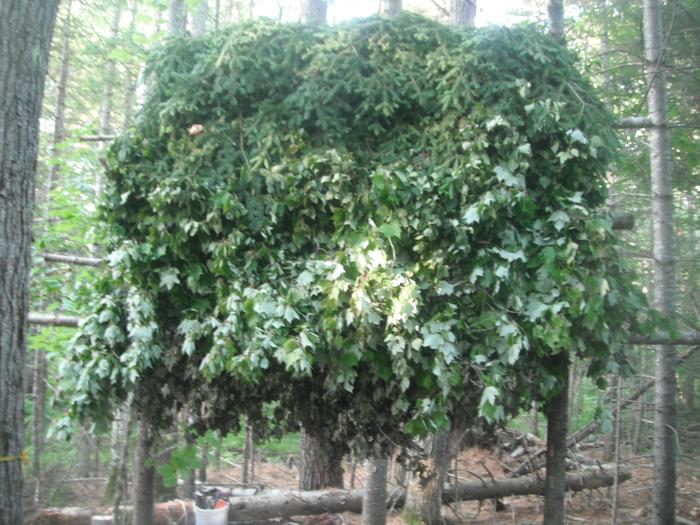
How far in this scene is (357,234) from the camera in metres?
3.92

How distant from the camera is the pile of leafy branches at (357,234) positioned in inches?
148

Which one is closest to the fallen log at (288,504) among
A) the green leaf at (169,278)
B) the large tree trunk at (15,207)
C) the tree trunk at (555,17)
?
the large tree trunk at (15,207)

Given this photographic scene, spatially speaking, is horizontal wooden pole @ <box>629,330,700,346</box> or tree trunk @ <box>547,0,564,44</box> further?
tree trunk @ <box>547,0,564,44</box>

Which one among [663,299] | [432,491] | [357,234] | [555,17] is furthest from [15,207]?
[663,299]

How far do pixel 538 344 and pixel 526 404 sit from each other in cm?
53

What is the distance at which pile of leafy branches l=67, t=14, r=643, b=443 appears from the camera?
375cm

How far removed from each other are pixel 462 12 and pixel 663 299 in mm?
4588

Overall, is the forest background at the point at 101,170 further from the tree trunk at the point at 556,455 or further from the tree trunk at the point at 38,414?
the tree trunk at the point at 556,455

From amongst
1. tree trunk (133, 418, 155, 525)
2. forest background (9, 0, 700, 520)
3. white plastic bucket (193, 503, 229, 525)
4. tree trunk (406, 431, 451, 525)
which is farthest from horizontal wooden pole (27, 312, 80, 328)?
tree trunk (406, 431, 451, 525)

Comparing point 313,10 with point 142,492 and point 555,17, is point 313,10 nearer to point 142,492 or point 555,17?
point 555,17

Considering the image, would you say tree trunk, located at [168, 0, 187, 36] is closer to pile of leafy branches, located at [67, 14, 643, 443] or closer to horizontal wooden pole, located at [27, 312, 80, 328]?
pile of leafy branches, located at [67, 14, 643, 443]

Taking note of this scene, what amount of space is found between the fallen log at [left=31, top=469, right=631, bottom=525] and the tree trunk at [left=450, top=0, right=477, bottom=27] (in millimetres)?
5862

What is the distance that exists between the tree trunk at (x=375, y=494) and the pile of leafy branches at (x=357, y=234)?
1.64 meters

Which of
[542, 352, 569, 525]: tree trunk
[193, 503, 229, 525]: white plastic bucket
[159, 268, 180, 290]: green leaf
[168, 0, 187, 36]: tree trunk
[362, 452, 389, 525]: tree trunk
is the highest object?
[168, 0, 187, 36]: tree trunk
